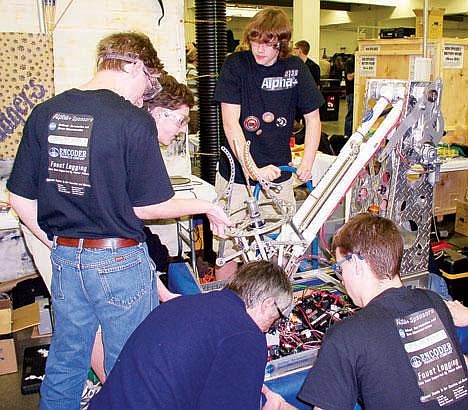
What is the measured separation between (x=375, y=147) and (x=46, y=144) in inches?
46.1

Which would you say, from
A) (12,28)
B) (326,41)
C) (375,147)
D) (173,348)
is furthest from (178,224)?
(326,41)

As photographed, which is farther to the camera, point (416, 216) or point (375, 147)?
point (416, 216)

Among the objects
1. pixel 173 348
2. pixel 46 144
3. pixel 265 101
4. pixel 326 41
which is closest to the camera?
pixel 173 348

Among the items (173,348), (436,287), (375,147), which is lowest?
(436,287)

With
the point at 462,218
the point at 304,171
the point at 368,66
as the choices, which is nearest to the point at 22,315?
the point at 304,171

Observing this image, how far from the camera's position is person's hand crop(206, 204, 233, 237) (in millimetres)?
1682

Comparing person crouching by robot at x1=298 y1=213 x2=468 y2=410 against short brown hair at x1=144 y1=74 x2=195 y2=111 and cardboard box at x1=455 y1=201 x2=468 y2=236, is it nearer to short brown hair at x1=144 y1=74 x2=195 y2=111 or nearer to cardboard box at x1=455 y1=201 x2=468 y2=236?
short brown hair at x1=144 y1=74 x2=195 y2=111

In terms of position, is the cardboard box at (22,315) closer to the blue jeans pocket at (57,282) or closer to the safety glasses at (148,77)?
the blue jeans pocket at (57,282)

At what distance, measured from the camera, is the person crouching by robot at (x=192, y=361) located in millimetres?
1100

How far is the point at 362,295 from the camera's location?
1409mm

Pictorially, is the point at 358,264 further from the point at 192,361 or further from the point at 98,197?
the point at 98,197

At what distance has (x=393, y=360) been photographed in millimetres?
1199

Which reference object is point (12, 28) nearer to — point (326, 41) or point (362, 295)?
point (362, 295)

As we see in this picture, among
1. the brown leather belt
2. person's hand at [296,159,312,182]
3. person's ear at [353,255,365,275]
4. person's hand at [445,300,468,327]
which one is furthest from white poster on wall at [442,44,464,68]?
the brown leather belt
